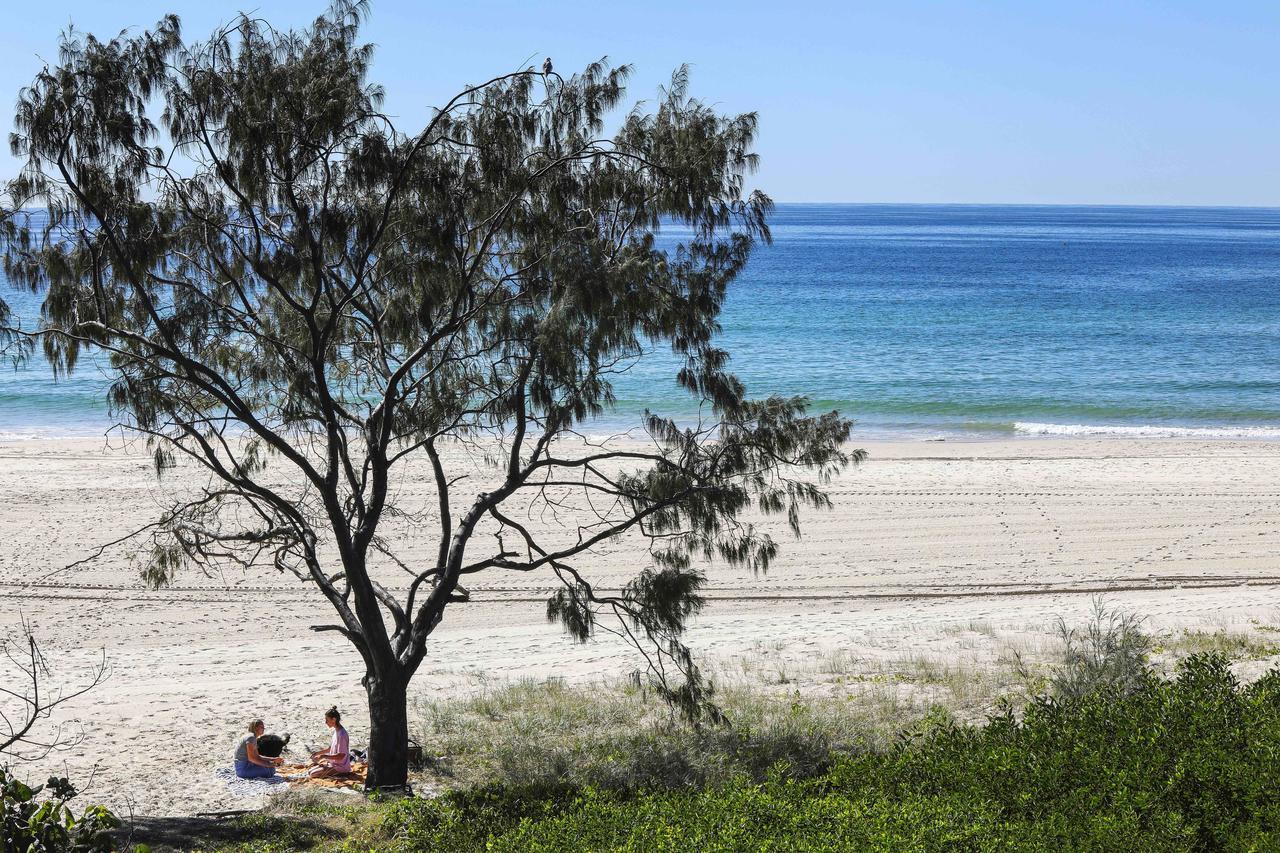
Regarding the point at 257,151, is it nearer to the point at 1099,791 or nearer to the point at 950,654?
the point at 1099,791

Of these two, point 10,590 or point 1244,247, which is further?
point 1244,247

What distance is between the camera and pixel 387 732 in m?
10.5

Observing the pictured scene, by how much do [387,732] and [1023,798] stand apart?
6089 mm

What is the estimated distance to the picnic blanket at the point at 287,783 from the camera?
10781mm

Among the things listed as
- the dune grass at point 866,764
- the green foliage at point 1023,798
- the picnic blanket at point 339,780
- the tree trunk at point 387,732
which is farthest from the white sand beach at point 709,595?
the green foliage at point 1023,798

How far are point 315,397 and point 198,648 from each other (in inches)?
309

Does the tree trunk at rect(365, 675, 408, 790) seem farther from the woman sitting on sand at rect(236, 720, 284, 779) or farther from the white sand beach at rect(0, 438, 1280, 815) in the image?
the white sand beach at rect(0, 438, 1280, 815)

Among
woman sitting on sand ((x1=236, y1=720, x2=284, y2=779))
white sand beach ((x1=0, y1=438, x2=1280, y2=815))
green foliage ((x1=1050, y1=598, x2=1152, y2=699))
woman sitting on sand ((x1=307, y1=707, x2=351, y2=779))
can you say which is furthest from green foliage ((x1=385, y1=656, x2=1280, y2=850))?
white sand beach ((x1=0, y1=438, x2=1280, y2=815))

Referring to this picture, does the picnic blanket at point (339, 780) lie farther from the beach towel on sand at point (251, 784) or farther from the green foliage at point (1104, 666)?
the green foliage at point (1104, 666)

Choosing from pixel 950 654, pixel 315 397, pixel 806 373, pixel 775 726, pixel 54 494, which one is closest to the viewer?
pixel 315 397

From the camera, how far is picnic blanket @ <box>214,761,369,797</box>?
1078 cm

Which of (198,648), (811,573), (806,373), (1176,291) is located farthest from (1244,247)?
(198,648)

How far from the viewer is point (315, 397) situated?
991cm

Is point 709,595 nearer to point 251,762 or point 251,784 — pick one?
point 251,762
